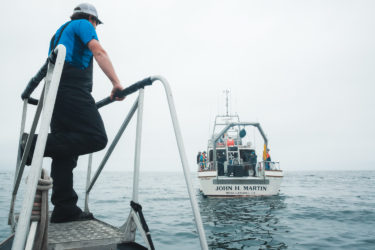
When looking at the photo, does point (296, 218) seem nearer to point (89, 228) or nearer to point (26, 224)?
point (89, 228)

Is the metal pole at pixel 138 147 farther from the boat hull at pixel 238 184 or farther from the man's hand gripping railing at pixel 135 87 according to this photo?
the boat hull at pixel 238 184

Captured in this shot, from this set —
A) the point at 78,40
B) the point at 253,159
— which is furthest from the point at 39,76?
the point at 253,159

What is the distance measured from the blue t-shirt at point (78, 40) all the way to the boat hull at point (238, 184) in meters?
11.1

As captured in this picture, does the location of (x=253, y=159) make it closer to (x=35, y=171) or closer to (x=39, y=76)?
(x=39, y=76)

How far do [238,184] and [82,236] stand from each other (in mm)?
11586

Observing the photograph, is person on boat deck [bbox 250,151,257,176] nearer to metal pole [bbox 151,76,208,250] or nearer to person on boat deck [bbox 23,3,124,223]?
person on boat deck [bbox 23,3,124,223]

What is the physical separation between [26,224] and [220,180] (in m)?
12.0

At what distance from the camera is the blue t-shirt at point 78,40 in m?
1.78

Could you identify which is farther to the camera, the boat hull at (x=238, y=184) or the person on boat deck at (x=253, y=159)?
the person on boat deck at (x=253, y=159)

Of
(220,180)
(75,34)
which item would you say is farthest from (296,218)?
(75,34)

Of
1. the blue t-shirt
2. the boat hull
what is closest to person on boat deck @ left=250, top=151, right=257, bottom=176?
the boat hull

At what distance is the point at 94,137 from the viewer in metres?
1.73

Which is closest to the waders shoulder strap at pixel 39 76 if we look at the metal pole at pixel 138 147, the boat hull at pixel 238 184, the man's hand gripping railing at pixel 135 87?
the man's hand gripping railing at pixel 135 87

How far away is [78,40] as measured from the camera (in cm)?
187
